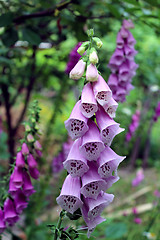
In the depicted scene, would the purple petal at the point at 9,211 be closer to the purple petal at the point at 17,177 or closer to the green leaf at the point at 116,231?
the purple petal at the point at 17,177

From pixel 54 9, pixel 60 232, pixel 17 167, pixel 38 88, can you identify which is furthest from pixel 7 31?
pixel 38 88

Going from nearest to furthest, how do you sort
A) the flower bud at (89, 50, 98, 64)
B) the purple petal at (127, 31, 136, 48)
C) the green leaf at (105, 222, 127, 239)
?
the flower bud at (89, 50, 98, 64), the purple petal at (127, 31, 136, 48), the green leaf at (105, 222, 127, 239)

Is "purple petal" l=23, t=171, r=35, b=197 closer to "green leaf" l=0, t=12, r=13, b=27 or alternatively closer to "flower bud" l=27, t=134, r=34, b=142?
"flower bud" l=27, t=134, r=34, b=142

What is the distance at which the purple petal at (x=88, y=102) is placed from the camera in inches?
21.6

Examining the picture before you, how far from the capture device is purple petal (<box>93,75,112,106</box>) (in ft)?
1.83

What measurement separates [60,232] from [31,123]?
1.29 ft

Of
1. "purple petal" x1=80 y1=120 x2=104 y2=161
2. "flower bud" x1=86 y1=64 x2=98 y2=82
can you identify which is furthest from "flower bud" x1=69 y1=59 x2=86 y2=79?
"purple petal" x1=80 y1=120 x2=104 y2=161

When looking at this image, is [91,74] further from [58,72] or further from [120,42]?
[58,72]

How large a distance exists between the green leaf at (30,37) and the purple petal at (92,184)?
61cm

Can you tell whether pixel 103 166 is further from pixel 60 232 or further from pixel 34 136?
pixel 34 136

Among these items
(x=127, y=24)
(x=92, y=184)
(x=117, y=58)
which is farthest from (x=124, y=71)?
(x=92, y=184)

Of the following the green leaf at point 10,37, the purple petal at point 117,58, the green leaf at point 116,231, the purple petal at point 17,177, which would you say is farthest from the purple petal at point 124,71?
the green leaf at point 116,231

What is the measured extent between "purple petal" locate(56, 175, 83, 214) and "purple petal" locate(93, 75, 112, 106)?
Answer: 0.20 meters

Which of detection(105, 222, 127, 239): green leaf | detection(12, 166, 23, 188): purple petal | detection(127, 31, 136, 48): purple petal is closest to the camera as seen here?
detection(12, 166, 23, 188): purple petal
